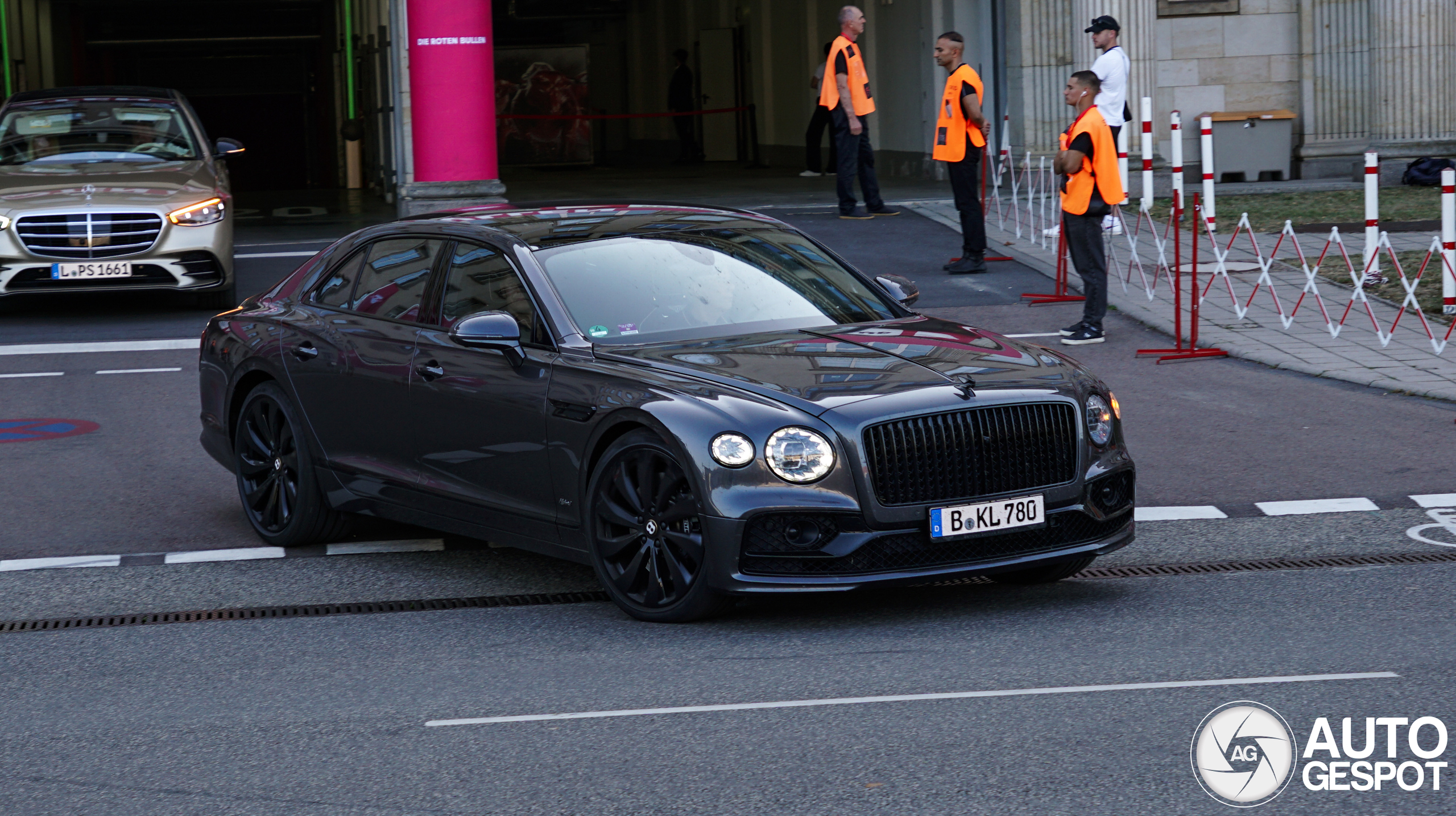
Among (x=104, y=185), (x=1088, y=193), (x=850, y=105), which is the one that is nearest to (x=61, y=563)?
(x=1088, y=193)

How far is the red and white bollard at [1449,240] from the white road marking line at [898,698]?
819 centimetres

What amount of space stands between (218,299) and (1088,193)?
24.5ft

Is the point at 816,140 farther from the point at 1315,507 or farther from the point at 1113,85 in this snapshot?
the point at 1315,507

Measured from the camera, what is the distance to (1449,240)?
13258 millimetres

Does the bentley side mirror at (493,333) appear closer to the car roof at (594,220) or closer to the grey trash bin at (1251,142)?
the car roof at (594,220)

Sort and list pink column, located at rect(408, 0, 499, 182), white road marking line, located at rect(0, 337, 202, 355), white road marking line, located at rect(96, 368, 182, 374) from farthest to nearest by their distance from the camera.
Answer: pink column, located at rect(408, 0, 499, 182)
white road marking line, located at rect(0, 337, 202, 355)
white road marking line, located at rect(96, 368, 182, 374)

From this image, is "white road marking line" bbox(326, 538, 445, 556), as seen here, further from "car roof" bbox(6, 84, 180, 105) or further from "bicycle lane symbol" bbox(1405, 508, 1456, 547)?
"car roof" bbox(6, 84, 180, 105)

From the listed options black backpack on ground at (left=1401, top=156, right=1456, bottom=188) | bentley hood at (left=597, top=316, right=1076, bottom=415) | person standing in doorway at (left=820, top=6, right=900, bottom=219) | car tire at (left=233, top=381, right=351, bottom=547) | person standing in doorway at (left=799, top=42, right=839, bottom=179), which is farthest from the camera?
person standing in doorway at (left=799, top=42, right=839, bottom=179)

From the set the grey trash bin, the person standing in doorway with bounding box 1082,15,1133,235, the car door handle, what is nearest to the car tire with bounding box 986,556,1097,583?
the car door handle

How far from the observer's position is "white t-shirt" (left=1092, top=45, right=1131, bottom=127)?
61.1 feet

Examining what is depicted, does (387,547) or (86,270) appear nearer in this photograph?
(387,547)

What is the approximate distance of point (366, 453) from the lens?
304 inches

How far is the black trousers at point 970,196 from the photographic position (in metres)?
15.9

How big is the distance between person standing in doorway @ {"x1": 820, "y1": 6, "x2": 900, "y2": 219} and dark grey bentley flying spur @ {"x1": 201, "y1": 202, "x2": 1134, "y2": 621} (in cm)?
1101
